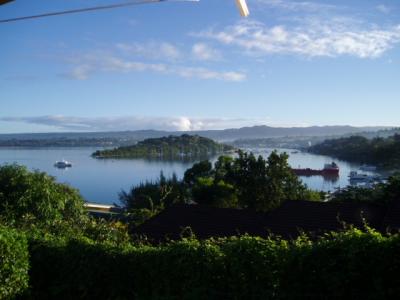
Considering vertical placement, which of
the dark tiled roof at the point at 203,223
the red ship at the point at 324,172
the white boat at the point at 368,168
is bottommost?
the red ship at the point at 324,172

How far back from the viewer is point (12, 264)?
5145 mm

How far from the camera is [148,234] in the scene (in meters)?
9.56

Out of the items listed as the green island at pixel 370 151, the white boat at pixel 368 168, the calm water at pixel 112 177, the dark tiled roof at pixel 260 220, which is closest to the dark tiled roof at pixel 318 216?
the dark tiled roof at pixel 260 220

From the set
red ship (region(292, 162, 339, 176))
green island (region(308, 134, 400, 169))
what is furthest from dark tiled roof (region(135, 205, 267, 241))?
red ship (region(292, 162, 339, 176))

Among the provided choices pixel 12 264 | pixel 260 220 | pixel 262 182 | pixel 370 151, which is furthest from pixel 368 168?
pixel 12 264

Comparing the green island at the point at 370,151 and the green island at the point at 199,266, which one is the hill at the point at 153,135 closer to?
the green island at the point at 370,151

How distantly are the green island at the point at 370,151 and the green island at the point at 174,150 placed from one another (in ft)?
69.6

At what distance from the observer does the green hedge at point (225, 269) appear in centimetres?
411

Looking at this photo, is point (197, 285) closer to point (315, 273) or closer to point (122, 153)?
point (315, 273)

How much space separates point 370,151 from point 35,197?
129ft

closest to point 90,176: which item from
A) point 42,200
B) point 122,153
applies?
point 122,153

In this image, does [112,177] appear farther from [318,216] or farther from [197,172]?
[318,216]

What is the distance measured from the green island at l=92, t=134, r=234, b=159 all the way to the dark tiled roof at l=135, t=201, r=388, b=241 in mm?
75803

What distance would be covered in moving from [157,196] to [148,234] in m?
17.0
